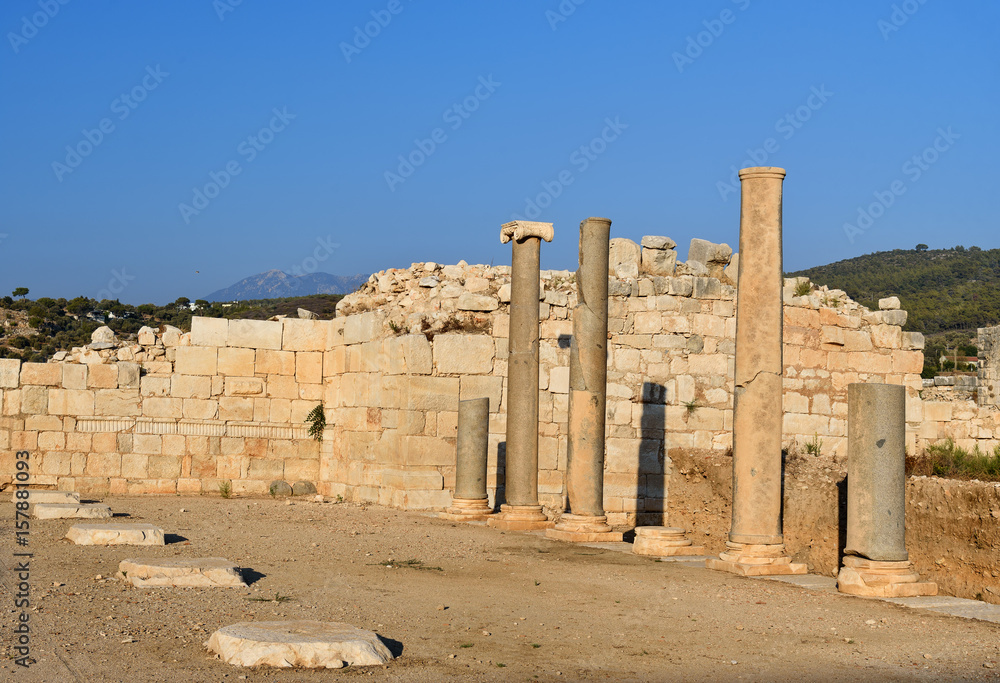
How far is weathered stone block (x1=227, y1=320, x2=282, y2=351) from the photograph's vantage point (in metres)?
15.8

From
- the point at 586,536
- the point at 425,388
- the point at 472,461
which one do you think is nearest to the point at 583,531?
the point at 586,536

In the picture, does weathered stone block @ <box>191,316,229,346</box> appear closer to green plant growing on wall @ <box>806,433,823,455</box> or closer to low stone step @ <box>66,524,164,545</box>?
low stone step @ <box>66,524,164,545</box>

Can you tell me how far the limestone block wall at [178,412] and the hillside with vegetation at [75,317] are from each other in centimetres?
669

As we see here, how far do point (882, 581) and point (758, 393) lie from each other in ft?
6.42

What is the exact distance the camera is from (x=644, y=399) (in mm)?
14883

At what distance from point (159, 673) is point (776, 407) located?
19.6 feet

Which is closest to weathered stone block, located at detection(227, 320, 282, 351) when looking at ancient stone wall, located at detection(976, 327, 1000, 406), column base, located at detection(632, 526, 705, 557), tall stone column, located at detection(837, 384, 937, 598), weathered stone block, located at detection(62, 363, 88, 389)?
weathered stone block, located at detection(62, 363, 88, 389)

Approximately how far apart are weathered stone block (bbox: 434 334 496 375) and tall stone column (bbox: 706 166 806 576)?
5.66 meters

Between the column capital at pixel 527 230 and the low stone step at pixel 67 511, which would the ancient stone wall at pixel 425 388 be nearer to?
the column capital at pixel 527 230

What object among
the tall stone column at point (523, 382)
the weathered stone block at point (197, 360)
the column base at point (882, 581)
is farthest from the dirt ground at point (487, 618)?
the weathered stone block at point (197, 360)

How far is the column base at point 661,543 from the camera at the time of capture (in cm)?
997

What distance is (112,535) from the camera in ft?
30.0

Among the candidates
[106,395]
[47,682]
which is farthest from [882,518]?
[106,395]

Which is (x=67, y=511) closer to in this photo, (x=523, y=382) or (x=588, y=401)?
(x=523, y=382)
